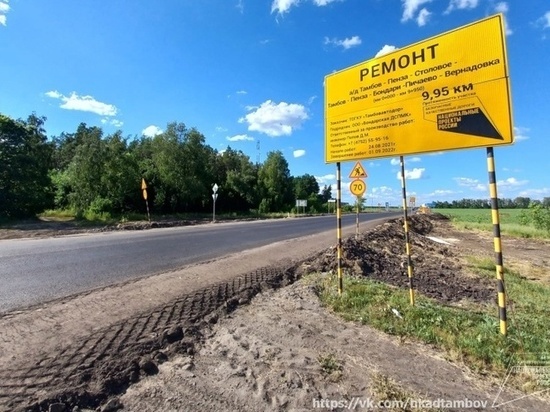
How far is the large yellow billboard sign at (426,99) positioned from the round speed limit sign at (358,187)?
934 centimetres

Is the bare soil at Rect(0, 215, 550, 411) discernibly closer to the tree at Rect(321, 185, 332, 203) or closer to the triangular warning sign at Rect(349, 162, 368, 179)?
the triangular warning sign at Rect(349, 162, 368, 179)

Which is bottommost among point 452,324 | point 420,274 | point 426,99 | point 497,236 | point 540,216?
point 540,216

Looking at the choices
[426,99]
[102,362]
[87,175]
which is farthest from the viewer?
[87,175]

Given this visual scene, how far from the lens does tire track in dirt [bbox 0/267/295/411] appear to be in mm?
2594

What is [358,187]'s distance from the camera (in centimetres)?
1489

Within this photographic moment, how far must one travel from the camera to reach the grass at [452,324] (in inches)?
137

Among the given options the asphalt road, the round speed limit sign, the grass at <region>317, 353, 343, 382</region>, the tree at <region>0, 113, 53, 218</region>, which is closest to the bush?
the round speed limit sign

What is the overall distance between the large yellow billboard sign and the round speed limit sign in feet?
30.7

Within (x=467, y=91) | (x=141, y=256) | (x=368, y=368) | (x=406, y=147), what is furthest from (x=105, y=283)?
(x=467, y=91)

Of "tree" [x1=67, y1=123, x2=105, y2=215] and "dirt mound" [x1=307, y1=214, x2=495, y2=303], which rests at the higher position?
"tree" [x1=67, y1=123, x2=105, y2=215]

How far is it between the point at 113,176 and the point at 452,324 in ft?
107

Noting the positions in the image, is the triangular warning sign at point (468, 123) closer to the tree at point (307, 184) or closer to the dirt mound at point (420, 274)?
the dirt mound at point (420, 274)

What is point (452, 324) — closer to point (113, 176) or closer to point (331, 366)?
point (331, 366)

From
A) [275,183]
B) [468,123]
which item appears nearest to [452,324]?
[468,123]
